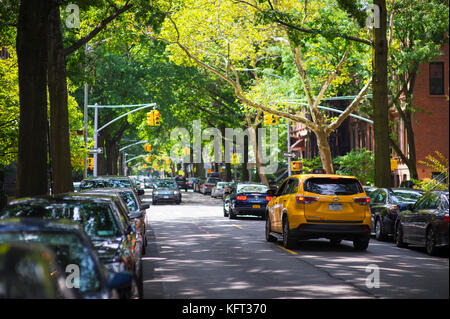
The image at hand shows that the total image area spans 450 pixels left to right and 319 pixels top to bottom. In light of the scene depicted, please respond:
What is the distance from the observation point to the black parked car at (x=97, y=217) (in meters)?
9.27

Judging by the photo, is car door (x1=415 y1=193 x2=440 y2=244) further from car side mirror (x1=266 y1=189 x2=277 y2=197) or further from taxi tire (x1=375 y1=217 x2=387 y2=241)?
car side mirror (x1=266 y1=189 x2=277 y2=197)

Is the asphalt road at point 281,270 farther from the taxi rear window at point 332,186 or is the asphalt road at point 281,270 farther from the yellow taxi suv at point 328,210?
the taxi rear window at point 332,186

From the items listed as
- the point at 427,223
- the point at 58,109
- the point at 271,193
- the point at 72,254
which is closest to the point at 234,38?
the point at 58,109

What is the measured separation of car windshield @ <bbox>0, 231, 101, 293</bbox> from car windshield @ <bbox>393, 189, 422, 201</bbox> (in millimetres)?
15822

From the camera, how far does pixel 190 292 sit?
1108 cm

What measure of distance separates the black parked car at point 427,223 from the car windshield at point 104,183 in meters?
10.0

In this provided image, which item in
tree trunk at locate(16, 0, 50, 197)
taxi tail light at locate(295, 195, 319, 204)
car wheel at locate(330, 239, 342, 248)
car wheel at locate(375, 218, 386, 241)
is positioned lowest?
car wheel at locate(330, 239, 342, 248)

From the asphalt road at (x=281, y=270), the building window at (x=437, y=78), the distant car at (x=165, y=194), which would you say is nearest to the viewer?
the asphalt road at (x=281, y=270)

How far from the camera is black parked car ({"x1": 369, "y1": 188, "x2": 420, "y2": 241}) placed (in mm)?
20734

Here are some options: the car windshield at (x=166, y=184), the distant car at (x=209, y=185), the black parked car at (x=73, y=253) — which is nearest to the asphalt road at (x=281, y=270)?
the black parked car at (x=73, y=253)

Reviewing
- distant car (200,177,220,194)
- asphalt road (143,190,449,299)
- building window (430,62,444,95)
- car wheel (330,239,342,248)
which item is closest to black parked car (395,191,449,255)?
asphalt road (143,190,449,299)

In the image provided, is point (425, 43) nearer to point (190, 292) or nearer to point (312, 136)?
point (190, 292)

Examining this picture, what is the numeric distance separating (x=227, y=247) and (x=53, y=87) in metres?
10.3

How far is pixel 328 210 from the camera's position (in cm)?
1741
